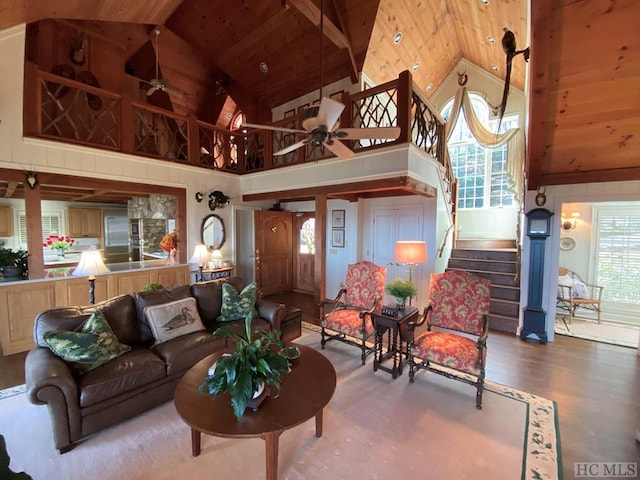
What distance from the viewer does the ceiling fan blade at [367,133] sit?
2.55m

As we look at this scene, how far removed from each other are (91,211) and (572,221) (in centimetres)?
1096

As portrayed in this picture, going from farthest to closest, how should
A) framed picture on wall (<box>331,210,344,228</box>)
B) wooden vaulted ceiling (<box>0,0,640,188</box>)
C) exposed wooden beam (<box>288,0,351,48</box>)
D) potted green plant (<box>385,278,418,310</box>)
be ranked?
framed picture on wall (<box>331,210,344,228</box>) → exposed wooden beam (<box>288,0,351,48</box>) → potted green plant (<box>385,278,418,310</box>) → wooden vaulted ceiling (<box>0,0,640,188</box>)

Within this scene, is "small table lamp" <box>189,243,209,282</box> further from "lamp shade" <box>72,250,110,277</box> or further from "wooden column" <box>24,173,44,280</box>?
"wooden column" <box>24,173,44,280</box>

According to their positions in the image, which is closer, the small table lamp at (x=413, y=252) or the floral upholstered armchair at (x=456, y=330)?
the floral upholstered armchair at (x=456, y=330)

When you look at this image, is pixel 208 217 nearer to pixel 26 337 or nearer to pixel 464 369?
pixel 26 337

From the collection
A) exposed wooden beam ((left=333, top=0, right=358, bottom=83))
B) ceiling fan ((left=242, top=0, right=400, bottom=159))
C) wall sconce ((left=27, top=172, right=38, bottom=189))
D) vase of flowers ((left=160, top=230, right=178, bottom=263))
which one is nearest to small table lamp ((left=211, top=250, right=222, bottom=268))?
vase of flowers ((left=160, top=230, right=178, bottom=263))

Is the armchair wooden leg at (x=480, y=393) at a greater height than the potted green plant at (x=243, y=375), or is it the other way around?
the potted green plant at (x=243, y=375)

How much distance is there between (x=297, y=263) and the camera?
23.2ft

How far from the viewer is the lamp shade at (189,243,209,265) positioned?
4.96m

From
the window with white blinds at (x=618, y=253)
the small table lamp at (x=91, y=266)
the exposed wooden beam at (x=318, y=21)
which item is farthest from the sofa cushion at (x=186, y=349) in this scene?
the window with white blinds at (x=618, y=253)

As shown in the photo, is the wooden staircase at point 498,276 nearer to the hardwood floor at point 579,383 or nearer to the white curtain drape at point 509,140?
the hardwood floor at point 579,383

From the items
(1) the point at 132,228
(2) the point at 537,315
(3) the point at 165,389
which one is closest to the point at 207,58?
(1) the point at 132,228

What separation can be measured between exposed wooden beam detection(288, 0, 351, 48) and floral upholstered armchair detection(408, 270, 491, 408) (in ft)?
13.6

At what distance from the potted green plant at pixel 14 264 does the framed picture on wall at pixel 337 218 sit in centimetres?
490
